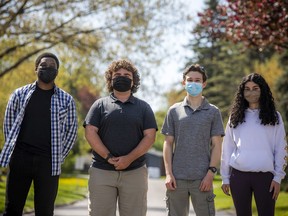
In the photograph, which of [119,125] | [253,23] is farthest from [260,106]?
[253,23]

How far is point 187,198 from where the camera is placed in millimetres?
6617

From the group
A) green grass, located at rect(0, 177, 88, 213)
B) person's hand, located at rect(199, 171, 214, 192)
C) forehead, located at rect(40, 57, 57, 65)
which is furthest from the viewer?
green grass, located at rect(0, 177, 88, 213)

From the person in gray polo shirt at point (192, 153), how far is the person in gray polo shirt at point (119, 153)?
11.6 inches

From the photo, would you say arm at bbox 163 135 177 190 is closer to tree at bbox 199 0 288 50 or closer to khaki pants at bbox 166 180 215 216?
khaki pants at bbox 166 180 215 216

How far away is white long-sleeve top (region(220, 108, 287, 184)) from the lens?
6.42 meters

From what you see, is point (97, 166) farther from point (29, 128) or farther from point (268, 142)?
point (268, 142)

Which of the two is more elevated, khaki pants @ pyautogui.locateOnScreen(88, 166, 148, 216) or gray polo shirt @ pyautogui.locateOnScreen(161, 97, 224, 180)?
gray polo shirt @ pyautogui.locateOnScreen(161, 97, 224, 180)

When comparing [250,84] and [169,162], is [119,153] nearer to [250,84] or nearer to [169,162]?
[169,162]

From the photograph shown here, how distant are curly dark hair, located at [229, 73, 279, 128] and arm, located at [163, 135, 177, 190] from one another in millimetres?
705

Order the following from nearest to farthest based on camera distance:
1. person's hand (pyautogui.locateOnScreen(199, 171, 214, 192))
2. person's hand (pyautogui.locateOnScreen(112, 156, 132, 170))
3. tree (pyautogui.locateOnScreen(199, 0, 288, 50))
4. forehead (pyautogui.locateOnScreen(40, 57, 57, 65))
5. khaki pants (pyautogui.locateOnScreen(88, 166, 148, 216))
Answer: person's hand (pyautogui.locateOnScreen(112, 156, 132, 170)), khaki pants (pyautogui.locateOnScreen(88, 166, 148, 216)), person's hand (pyautogui.locateOnScreen(199, 171, 214, 192)), forehead (pyautogui.locateOnScreen(40, 57, 57, 65)), tree (pyautogui.locateOnScreen(199, 0, 288, 50))

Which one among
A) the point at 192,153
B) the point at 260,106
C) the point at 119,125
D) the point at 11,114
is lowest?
the point at 192,153

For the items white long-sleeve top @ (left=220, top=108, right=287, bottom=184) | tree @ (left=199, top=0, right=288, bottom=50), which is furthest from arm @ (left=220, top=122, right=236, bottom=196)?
tree @ (left=199, top=0, right=288, bottom=50)

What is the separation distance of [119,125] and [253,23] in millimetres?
9139

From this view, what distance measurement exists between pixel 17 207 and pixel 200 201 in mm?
1930
